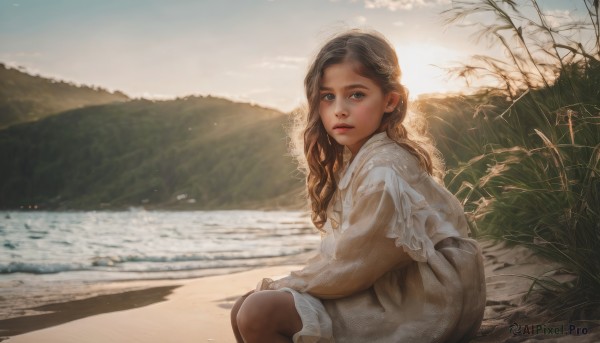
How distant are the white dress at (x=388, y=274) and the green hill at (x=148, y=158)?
5198cm

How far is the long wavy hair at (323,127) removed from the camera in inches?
74.2

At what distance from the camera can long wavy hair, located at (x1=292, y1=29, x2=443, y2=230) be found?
1.89 metres

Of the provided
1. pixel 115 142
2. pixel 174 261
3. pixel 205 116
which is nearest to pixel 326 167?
pixel 174 261

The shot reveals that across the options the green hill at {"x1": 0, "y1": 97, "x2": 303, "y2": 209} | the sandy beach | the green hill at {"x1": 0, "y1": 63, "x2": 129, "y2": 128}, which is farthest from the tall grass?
the green hill at {"x1": 0, "y1": 63, "x2": 129, "y2": 128}

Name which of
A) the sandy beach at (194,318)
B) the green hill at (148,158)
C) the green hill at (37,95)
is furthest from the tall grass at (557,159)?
the green hill at (37,95)

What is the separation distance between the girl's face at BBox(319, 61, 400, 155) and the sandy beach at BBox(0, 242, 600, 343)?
832mm

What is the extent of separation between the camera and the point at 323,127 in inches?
83.9

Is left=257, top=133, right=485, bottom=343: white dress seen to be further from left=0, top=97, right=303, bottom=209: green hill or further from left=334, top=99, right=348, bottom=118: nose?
left=0, top=97, right=303, bottom=209: green hill

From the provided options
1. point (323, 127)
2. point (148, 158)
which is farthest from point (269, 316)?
point (148, 158)

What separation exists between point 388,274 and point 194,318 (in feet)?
6.16

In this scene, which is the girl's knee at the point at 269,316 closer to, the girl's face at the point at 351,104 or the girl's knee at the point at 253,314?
the girl's knee at the point at 253,314

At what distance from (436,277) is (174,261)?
240 inches

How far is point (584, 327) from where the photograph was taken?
175cm

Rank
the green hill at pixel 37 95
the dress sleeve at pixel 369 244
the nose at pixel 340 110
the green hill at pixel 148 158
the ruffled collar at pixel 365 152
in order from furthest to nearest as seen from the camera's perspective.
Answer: the green hill at pixel 37 95 → the green hill at pixel 148 158 → the nose at pixel 340 110 → the ruffled collar at pixel 365 152 → the dress sleeve at pixel 369 244
